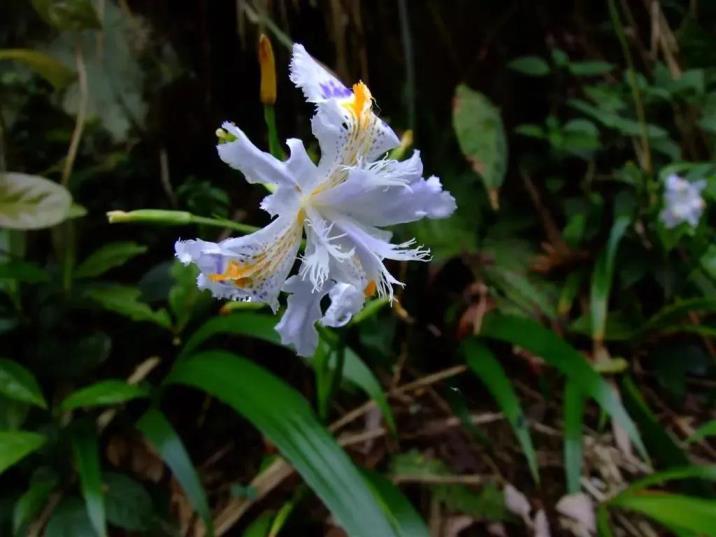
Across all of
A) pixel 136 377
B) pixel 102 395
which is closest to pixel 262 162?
pixel 102 395

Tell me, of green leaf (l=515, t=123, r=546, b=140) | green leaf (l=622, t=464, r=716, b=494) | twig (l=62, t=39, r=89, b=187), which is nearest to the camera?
green leaf (l=622, t=464, r=716, b=494)

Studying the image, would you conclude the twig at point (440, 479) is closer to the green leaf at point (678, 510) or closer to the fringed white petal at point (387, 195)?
the green leaf at point (678, 510)

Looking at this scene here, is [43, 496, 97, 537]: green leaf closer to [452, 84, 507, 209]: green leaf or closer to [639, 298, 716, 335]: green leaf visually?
[452, 84, 507, 209]: green leaf

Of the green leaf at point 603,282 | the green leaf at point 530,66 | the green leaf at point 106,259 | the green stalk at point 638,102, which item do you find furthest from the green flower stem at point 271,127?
the green stalk at point 638,102

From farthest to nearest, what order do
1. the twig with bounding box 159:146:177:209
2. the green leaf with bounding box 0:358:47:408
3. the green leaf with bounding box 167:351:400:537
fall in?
the twig with bounding box 159:146:177:209
the green leaf with bounding box 0:358:47:408
the green leaf with bounding box 167:351:400:537

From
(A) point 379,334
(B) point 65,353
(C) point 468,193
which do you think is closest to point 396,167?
(A) point 379,334

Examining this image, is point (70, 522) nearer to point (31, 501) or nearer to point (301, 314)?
point (31, 501)

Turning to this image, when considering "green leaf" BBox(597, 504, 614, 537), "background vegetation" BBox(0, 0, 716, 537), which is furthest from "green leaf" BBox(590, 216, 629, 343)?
"green leaf" BBox(597, 504, 614, 537)
